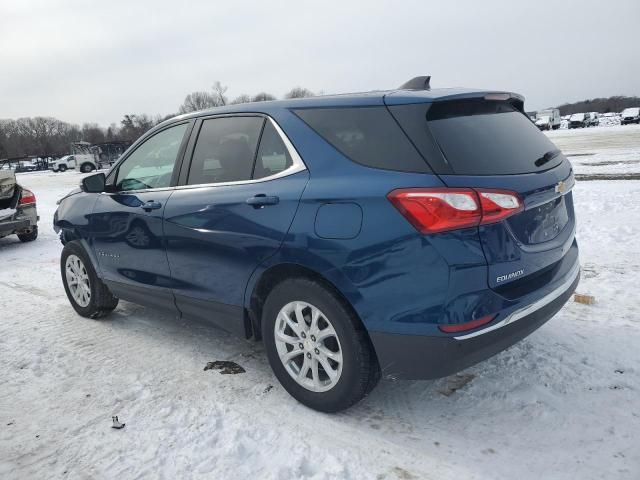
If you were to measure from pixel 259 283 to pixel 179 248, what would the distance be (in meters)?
0.80

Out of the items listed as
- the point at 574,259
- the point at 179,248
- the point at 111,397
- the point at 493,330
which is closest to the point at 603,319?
the point at 574,259

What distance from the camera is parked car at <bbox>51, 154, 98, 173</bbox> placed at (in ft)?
138

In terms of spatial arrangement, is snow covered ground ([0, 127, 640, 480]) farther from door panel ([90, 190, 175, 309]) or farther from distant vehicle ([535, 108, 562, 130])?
distant vehicle ([535, 108, 562, 130])

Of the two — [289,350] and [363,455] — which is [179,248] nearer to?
[289,350]

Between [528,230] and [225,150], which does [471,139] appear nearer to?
[528,230]

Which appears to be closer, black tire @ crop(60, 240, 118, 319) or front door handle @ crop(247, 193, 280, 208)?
front door handle @ crop(247, 193, 280, 208)

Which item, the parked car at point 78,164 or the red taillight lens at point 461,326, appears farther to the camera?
the parked car at point 78,164

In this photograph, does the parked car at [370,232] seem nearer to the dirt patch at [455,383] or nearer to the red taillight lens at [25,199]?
the dirt patch at [455,383]

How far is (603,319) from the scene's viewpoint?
156 inches

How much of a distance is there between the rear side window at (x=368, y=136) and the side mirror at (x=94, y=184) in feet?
7.59

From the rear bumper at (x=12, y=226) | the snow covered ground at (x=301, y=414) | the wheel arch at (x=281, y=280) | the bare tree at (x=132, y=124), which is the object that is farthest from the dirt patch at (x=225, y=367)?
Answer: the bare tree at (x=132, y=124)

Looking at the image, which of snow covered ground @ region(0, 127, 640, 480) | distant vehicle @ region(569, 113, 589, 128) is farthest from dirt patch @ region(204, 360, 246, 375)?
distant vehicle @ region(569, 113, 589, 128)

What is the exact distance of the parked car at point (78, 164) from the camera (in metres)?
42.2

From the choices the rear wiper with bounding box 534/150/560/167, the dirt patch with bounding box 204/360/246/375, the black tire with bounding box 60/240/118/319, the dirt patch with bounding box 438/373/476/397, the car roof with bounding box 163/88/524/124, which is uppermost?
the car roof with bounding box 163/88/524/124
